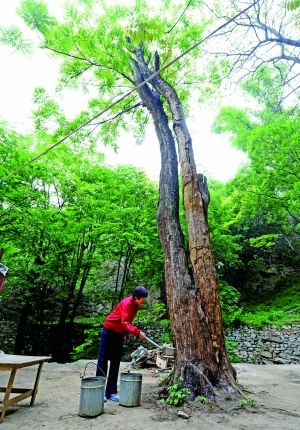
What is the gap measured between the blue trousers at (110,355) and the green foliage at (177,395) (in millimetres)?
745

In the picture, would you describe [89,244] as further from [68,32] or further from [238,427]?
[238,427]

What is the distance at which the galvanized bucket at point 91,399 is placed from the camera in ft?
10.2

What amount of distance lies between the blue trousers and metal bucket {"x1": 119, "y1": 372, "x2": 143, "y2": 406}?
0.35 metres

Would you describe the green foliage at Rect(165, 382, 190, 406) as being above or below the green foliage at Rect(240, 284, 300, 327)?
below

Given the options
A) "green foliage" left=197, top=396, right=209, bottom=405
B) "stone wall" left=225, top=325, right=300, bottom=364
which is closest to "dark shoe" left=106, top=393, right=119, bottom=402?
"green foliage" left=197, top=396, right=209, bottom=405

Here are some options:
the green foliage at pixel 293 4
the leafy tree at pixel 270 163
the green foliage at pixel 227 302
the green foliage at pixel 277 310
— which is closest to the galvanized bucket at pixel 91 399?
the green foliage at pixel 293 4

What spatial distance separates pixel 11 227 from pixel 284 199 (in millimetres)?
8363

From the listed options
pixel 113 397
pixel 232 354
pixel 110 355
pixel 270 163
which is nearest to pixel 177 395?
pixel 113 397

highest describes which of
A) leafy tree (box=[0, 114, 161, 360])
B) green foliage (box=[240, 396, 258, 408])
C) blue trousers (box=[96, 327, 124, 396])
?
leafy tree (box=[0, 114, 161, 360])

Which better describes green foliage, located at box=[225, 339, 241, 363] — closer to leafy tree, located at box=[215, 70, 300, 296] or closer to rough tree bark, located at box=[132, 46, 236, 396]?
leafy tree, located at box=[215, 70, 300, 296]

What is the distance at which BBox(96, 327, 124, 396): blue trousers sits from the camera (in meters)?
3.87

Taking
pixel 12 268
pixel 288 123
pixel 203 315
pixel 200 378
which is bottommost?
pixel 200 378

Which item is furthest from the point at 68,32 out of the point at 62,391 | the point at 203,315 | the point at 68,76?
the point at 62,391

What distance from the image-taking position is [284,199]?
9.63 meters
